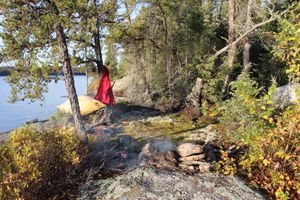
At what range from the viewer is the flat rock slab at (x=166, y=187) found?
14.6 feet

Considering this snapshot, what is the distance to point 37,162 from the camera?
14.8 feet

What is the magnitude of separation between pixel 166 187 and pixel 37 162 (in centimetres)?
206

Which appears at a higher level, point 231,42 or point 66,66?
point 231,42

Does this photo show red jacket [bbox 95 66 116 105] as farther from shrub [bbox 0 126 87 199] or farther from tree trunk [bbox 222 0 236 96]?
shrub [bbox 0 126 87 199]

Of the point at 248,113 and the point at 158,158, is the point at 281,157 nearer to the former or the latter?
the point at 248,113

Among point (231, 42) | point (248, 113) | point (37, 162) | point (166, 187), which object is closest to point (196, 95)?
point (231, 42)

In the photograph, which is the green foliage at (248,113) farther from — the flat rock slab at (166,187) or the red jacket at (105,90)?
the red jacket at (105,90)

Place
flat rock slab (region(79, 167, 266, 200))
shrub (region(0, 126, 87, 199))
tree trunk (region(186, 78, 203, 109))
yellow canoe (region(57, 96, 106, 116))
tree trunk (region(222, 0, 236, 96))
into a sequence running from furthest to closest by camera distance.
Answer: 1. yellow canoe (region(57, 96, 106, 116))
2. tree trunk (region(186, 78, 203, 109))
3. tree trunk (region(222, 0, 236, 96))
4. flat rock slab (region(79, 167, 266, 200))
5. shrub (region(0, 126, 87, 199))

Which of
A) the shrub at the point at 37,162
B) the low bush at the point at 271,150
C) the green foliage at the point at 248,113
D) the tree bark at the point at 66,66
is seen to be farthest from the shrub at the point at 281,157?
the tree bark at the point at 66,66

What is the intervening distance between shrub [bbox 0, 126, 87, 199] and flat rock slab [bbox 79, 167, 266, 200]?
501mm

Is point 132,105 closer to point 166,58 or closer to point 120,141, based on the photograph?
point 166,58

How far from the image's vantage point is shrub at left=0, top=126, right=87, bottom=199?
4031mm

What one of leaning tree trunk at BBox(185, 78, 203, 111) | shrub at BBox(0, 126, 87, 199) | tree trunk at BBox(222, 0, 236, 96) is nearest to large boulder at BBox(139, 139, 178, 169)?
shrub at BBox(0, 126, 87, 199)

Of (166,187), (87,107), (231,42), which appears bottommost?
(166,187)
